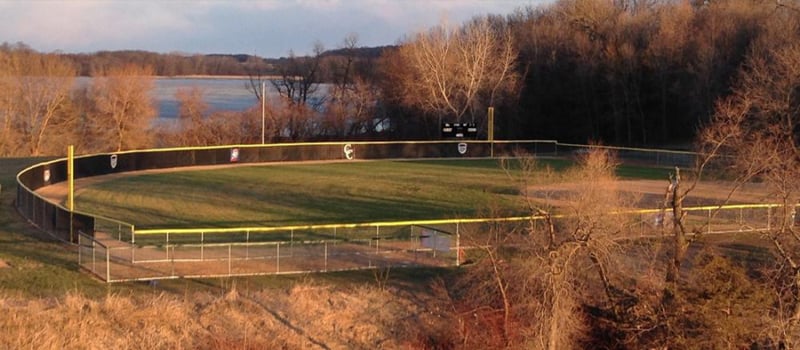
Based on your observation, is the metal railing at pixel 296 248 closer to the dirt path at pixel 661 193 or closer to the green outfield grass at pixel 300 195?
the green outfield grass at pixel 300 195

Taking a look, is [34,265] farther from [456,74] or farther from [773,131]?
[456,74]

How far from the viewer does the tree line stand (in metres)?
73.1

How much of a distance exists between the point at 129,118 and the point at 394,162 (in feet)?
86.1

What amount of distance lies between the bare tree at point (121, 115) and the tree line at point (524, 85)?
0.48 m

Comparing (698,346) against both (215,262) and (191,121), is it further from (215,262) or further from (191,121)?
(191,121)

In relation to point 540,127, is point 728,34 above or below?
above

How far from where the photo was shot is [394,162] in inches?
2376

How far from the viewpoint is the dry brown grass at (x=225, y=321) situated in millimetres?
19297

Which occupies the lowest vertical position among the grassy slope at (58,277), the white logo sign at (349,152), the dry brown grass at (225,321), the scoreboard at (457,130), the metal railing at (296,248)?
the dry brown grass at (225,321)

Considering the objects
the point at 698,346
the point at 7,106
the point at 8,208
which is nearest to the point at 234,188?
the point at 8,208

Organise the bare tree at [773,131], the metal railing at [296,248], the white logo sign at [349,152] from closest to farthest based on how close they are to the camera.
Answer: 1. the bare tree at [773,131]
2. the metal railing at [296,248]
3. the white logo sign at [349,152]

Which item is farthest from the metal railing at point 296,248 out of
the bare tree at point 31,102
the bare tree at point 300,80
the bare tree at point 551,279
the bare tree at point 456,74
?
the bare tree at point 300,80

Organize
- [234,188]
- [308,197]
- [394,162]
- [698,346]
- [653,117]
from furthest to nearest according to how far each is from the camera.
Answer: [653,117]
[394,162]
[234,188]
[308,197]
[698,346]

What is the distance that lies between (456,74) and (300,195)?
3545 cm
